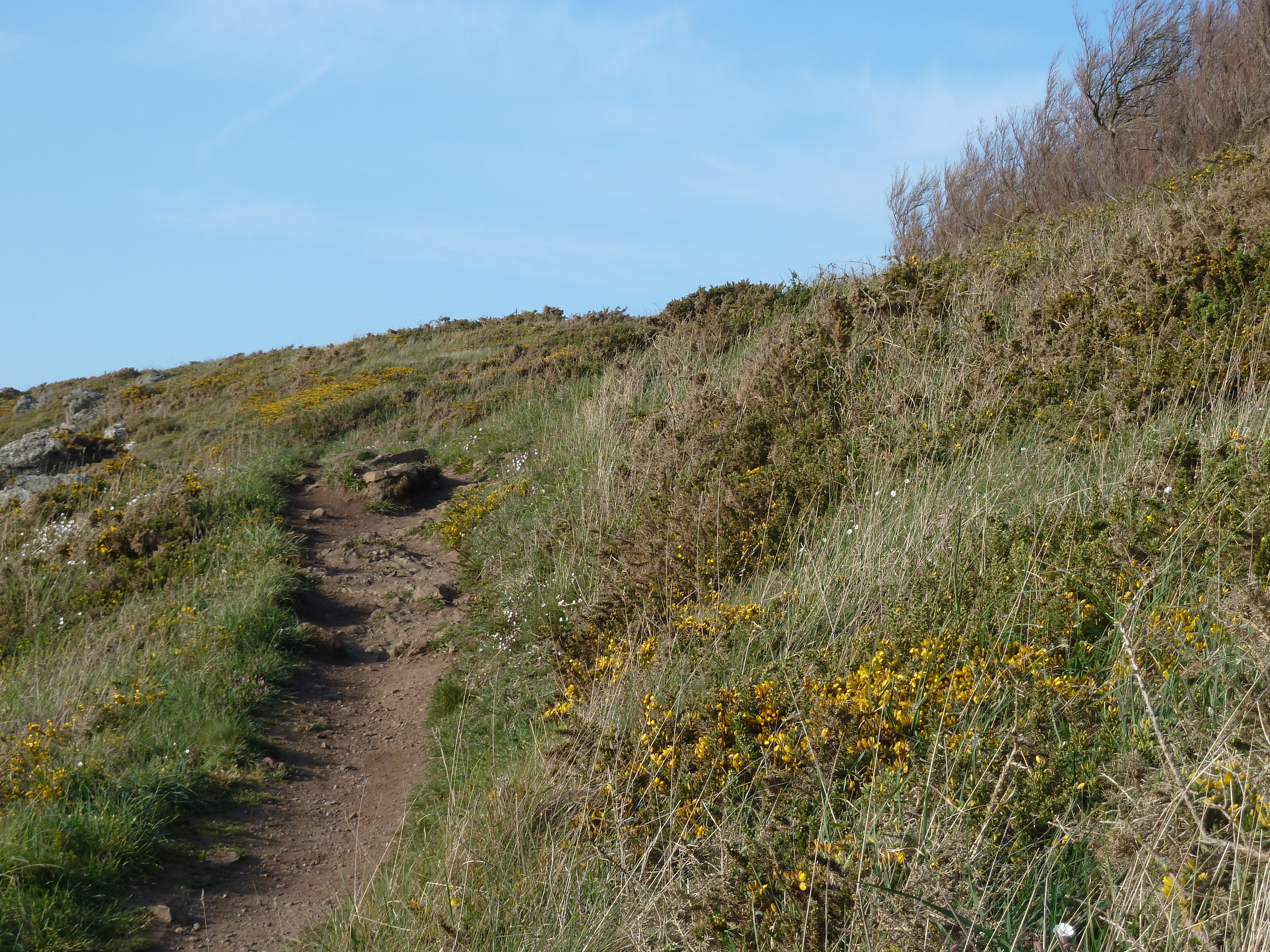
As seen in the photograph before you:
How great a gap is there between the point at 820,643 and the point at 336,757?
3353 mm

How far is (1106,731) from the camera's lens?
269cm

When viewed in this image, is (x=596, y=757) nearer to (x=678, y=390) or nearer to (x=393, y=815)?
(x=393, y=815)

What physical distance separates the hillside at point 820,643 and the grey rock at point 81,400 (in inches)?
641

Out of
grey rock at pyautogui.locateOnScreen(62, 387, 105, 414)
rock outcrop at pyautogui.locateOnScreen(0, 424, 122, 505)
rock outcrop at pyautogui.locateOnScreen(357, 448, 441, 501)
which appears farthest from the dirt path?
grey rock at pyautogui.locateOnScreen(62, 387, 105, 414)

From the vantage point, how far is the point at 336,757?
555cm

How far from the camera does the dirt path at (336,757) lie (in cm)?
382

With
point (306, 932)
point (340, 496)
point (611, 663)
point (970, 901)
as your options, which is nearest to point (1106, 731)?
point (970, 901)

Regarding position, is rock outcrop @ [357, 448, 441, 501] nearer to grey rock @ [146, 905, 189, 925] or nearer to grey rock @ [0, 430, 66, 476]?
grey rock @ [0, 430, 66, 476]

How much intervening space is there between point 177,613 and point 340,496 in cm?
379

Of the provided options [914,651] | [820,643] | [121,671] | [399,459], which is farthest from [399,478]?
[914,651]

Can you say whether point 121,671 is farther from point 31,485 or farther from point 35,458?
point 35,458

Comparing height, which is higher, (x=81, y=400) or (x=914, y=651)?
(x=81, y=400)

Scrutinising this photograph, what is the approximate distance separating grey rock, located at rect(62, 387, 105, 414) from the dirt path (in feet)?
62.0

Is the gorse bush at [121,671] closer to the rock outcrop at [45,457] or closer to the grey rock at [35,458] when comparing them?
the rock outcrop at [45,457]
